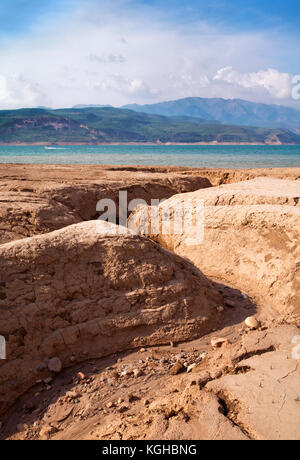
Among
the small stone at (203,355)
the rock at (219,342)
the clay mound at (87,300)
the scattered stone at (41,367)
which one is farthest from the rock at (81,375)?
the rock at (219,342)

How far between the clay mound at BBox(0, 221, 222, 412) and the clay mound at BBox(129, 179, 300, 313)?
83 centimetres

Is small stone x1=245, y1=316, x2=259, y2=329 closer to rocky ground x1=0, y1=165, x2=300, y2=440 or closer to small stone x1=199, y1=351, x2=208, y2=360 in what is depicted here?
rocky ground x1=0, y1=165, x2=300, y2=440

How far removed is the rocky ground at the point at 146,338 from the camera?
2375 millimetres

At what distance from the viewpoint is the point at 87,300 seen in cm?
314

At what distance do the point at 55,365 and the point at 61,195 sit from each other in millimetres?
3747

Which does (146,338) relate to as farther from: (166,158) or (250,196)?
(166,158)

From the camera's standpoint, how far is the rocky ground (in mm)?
2375

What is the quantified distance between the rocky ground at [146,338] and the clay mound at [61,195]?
0.41 meters

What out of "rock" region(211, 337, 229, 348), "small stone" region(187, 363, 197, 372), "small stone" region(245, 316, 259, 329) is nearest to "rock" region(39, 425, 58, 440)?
"small stone" region(187, 363, 197, 372)

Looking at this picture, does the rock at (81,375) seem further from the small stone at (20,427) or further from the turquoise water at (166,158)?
the turquoise water at (166,158)

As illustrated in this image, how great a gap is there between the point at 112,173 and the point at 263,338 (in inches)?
245

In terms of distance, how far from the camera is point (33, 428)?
244 centimetres
